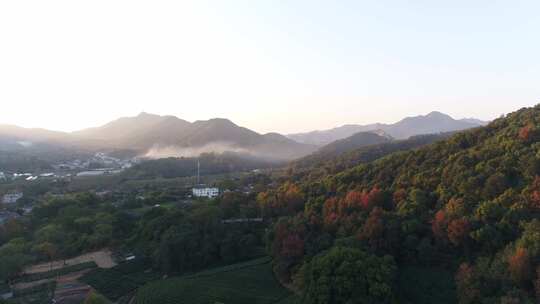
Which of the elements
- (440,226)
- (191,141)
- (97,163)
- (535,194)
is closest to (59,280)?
(440,226)

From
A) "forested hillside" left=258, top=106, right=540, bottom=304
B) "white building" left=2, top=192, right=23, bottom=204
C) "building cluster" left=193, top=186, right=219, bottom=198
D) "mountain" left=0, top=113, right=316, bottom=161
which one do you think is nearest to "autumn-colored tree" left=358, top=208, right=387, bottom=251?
"forested hillside" left=258, top=106, right=540, bottom=304

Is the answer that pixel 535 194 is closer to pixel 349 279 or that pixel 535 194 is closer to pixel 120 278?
pixel 349 279

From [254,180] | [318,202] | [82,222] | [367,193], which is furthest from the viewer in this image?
[254,180]

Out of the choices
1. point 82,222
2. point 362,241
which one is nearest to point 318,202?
point 362,241

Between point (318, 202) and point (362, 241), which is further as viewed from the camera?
point (318, 202)

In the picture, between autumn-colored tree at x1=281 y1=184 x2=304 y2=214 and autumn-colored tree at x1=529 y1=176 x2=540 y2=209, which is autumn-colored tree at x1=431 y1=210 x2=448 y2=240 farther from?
autumn-colored tree at x1=281 y1=184 x2=304 y2=214

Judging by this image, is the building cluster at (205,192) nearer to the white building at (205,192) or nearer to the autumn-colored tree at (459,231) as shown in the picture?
the white building at (205,192)

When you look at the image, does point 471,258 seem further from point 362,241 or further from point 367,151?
point 367,151
